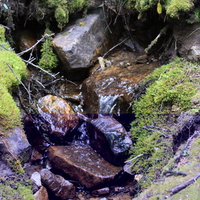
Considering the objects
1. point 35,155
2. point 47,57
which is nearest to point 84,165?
point 35,155

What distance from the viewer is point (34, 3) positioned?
17.4 ft

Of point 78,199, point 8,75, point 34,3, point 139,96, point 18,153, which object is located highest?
point 34,3

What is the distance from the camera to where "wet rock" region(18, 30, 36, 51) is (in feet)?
19.1

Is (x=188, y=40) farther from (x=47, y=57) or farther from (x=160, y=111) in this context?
(x=47, y=57)

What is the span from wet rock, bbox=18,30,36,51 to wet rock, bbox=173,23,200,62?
376cm

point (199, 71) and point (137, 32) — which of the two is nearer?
point (199, 71)

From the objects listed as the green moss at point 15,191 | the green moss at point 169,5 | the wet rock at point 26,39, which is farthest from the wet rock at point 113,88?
the green moss at point 15,191

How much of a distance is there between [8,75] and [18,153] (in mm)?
1525

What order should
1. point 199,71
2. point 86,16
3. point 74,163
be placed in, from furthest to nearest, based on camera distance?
Result: point 86,16
point 199,71
point 74,163

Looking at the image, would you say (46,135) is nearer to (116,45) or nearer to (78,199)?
(78,199)

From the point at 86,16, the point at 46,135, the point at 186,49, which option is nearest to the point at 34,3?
the point at 86,16

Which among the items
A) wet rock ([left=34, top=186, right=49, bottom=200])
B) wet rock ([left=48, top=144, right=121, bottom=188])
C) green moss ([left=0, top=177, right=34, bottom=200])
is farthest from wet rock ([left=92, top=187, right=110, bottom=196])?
green moss ([left=0, top=177, right=34, bottom=200])

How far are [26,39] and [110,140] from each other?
12.9 ft

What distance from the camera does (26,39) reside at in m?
5.91
